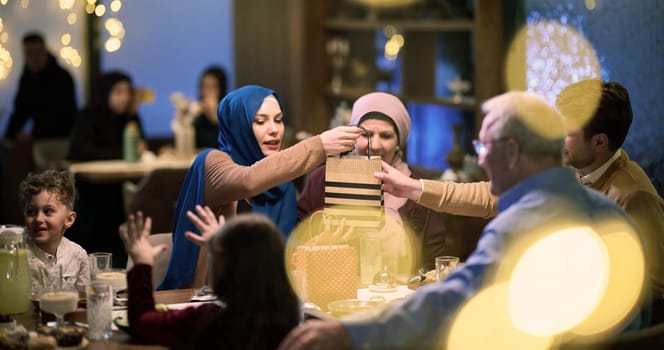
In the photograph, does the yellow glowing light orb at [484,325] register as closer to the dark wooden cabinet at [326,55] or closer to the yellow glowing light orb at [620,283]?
the yellow glowing light orb at [620,283]

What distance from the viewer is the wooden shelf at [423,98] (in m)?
6.98

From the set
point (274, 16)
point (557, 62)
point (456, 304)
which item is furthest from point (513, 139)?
point (274, 16)

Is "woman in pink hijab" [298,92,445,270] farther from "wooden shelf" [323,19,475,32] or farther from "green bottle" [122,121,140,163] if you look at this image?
"green bottle" [122,121,140,163]

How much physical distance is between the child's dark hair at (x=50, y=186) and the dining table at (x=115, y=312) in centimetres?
43

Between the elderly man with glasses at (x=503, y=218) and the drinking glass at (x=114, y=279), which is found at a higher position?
the elderly man with glasses at (x=503, y=218)

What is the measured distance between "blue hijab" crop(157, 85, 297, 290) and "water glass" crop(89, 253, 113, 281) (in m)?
0.52

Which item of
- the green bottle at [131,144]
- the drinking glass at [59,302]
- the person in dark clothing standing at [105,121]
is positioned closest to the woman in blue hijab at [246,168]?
the drinking glass at [59,302]

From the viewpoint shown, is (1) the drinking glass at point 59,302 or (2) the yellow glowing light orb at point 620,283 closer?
(2) the yellow glowing light orb at point 620,283

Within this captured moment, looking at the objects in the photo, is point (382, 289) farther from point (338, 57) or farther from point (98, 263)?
point (338, 57)

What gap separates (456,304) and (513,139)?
448mm

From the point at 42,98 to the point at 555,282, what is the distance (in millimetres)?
6921

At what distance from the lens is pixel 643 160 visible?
4.62m

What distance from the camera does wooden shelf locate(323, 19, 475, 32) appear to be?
22.7 feet

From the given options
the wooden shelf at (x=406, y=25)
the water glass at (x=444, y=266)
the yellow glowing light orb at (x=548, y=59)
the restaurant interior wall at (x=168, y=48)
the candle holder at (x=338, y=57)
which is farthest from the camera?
the restaurant interior wall at (x=168, y=48)
